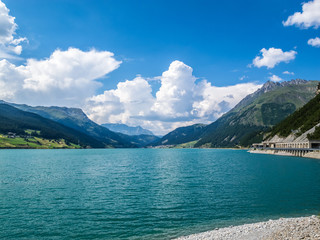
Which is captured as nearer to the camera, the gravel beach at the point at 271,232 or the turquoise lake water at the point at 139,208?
the gravel beach at the point at 271,232

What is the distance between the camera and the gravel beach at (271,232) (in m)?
20.2

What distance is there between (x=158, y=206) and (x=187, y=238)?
14618mm

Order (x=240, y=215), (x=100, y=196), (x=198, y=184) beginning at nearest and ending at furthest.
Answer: (x=240, y=215) → (x=100, y=196) → (x=198, y=184)

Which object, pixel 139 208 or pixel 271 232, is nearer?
pixel 271 232

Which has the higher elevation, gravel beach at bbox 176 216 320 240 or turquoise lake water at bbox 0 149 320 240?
gravel beach at bbox 176 216 320 240

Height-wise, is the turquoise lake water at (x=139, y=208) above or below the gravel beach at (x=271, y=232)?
below

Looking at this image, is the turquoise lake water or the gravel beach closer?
the gravel beach

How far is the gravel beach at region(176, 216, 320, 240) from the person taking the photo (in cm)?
2023

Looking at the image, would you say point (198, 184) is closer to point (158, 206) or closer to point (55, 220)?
point (158, 206)

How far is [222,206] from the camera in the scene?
38125 millimetres

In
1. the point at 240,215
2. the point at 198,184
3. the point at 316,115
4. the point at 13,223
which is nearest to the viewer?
the point at 13,223

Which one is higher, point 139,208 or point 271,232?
point 271,232

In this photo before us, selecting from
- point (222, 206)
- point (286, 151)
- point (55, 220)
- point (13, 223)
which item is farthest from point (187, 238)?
point (286, 151)

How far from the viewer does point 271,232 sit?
2347 centimetres
